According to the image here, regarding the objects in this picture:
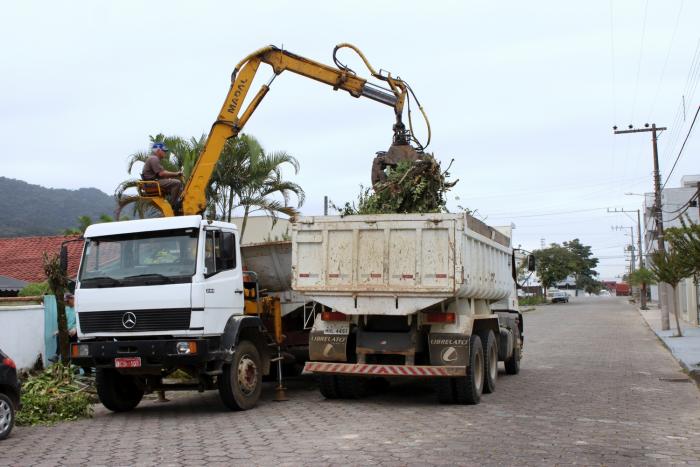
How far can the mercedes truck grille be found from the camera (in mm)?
10375

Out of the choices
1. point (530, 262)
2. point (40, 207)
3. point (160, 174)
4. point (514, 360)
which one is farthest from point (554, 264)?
point (160, 174)

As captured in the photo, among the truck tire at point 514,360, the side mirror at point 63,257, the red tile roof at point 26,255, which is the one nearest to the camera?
the side mirror at point 63,257

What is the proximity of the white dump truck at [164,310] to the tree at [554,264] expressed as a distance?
71.5m

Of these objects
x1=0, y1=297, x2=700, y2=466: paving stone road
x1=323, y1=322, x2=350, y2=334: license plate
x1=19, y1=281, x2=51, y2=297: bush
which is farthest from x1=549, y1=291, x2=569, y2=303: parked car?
x1=323, y1=322, x2=350, y2=334: license plate

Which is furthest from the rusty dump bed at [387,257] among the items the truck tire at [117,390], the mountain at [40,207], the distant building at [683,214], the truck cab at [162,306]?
the mountain at [40,207]

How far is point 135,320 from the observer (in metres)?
10.5

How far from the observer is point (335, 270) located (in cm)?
1166

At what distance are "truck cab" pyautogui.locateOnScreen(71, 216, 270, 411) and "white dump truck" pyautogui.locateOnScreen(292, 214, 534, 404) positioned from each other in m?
1.26

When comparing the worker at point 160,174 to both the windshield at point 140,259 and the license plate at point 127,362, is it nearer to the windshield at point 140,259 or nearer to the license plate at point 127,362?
the windshield at point 140,259

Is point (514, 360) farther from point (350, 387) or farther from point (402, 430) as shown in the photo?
point (402, 430)

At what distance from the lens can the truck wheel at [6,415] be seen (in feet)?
30.8

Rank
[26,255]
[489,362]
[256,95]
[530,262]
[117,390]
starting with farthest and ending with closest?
[26,255]
[530,262]
[256,95]
[489,362]
[117,390]

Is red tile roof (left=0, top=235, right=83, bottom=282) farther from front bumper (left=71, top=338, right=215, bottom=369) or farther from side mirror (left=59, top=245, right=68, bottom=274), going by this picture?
front bumper (left=71, top=338, right=215, bottom=369)

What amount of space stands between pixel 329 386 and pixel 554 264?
71.7m
